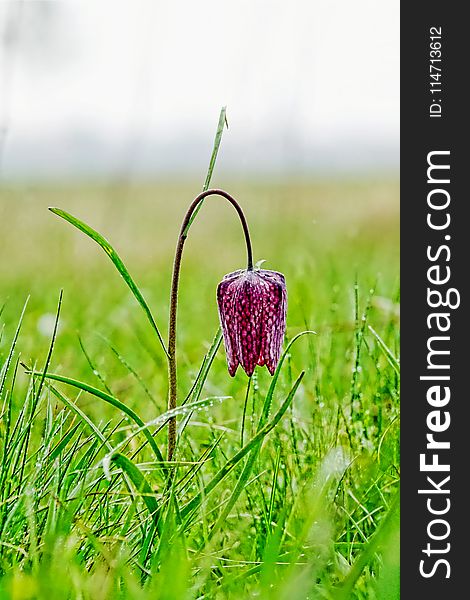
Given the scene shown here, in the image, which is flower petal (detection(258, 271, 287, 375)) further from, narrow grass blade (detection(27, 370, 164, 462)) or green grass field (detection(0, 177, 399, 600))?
narrow grass blade (detection(27, 370, 164, 462))

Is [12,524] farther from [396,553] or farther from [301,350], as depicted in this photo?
[301,350]

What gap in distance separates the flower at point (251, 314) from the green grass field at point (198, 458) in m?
0.04

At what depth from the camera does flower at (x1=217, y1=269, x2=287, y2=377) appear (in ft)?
3.48

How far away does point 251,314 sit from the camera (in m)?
1.06

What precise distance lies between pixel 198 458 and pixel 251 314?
24 cm

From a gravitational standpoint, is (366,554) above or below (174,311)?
below

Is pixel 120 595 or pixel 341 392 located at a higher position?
pixel 341 392

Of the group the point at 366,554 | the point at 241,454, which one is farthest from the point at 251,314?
the point at 366,554

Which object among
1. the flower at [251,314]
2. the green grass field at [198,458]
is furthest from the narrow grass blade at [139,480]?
the flower at [251,314]

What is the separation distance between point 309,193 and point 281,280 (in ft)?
10.3

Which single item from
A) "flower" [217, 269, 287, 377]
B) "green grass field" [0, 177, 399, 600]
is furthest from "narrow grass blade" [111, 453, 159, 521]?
"flower" [217, 269, 287, 377]

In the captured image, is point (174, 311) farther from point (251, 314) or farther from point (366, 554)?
point (366, 554)

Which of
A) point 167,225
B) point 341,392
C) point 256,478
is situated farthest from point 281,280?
point 167,225

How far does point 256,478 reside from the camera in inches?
42.6
